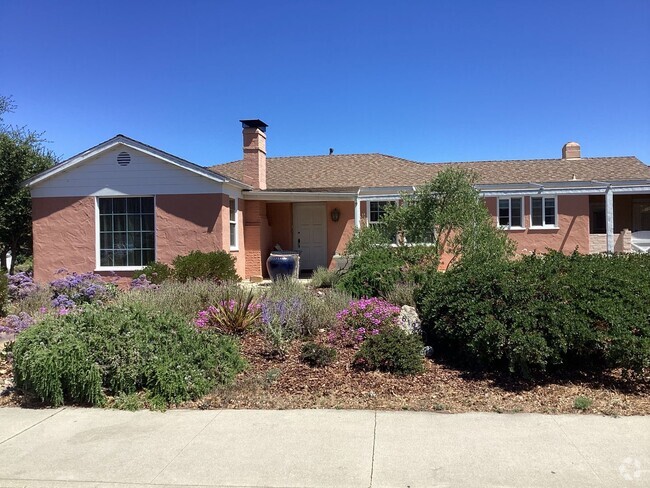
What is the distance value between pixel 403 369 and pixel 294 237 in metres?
12.2

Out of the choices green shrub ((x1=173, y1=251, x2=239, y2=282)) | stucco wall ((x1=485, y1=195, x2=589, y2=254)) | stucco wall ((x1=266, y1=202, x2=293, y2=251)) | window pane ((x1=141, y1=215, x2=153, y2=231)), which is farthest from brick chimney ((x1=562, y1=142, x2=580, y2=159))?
window pane ((x1=141, y1=215, x2=153, y2=231))

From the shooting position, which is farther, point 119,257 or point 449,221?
point 119,257

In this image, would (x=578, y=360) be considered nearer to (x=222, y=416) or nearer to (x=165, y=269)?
(x=222, y=416)

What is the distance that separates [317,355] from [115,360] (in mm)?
2346

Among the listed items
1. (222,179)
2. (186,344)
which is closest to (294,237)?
(222,179)

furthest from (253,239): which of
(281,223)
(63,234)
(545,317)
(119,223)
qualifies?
(545,317)

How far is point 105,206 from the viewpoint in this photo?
14633 millimetres

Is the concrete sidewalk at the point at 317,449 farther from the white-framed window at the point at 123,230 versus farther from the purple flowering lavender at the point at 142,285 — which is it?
the white-framed window at the point at 123,230

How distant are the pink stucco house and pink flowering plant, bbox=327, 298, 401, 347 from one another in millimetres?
7125

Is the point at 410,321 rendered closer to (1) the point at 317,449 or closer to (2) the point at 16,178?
(1) the point at 317,449

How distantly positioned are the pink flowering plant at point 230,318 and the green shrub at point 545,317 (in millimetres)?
2674

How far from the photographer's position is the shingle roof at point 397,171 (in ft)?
63.4

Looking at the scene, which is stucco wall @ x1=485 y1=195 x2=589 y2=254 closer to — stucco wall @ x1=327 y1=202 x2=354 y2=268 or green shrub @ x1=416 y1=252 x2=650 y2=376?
stucco wall @ x1=327 y1=202 x2=354 y2=268

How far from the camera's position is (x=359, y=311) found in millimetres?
7887
